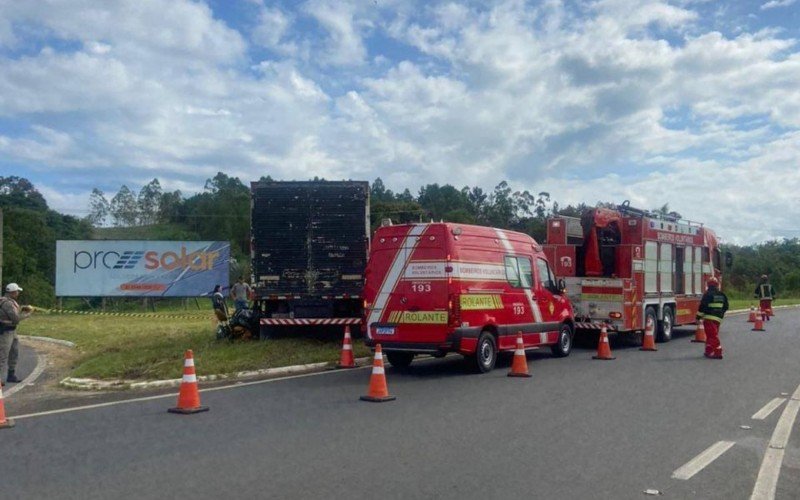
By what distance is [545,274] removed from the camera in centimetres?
1609

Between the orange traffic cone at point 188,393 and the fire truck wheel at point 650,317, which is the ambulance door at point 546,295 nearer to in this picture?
the fire truck wheel at point 650,317

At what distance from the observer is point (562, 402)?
1045cm

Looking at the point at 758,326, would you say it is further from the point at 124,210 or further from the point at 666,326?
the point at 124,210

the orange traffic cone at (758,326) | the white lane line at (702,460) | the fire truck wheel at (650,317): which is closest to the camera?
the white lane line at (702,460)

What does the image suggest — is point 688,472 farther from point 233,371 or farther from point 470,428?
point 233,371

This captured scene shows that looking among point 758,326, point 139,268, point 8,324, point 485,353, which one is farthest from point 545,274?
point 139,268

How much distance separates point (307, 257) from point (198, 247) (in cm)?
2308

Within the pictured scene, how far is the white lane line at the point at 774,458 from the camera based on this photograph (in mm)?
6297

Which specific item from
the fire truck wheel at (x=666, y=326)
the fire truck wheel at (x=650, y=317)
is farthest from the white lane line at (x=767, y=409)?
the fire truck wheel at (x=666, y=326)

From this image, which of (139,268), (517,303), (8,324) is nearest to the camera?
(8,324)

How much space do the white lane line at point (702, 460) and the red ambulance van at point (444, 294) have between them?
550cm

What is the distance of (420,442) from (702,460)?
2.73m

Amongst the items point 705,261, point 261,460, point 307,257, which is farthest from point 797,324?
point 261,460

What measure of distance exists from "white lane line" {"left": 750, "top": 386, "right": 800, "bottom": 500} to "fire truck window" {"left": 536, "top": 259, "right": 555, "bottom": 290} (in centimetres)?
615
